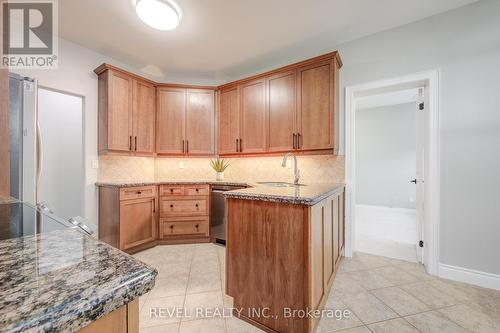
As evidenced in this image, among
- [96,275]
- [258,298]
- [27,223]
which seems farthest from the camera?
[258,298]

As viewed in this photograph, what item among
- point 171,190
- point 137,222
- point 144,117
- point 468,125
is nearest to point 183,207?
point 171,190

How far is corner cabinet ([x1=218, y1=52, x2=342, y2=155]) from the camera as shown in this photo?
101 inches

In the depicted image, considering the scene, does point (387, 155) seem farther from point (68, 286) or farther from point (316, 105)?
point (68, 286)

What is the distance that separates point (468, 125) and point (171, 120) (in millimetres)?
3645

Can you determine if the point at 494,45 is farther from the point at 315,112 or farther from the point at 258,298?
the point at 258,298

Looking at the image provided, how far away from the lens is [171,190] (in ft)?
10.1

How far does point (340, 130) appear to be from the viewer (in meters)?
2.71

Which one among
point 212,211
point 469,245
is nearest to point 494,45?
point 469,245

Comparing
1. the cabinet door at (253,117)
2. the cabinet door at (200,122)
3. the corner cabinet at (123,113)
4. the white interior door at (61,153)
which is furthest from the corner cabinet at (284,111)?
the white interior door at (61,153)

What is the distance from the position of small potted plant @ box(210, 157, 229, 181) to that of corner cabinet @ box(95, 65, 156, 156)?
1.00 metres

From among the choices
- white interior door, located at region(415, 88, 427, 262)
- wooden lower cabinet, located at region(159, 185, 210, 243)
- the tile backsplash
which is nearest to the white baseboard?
white interior door, located at region(415, 88, 427, 262)

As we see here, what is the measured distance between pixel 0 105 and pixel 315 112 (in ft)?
8.80

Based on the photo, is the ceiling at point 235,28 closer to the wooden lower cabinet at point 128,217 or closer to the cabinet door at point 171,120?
the cabinet door at point 171,120

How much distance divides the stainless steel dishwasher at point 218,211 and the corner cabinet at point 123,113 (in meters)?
1.19
